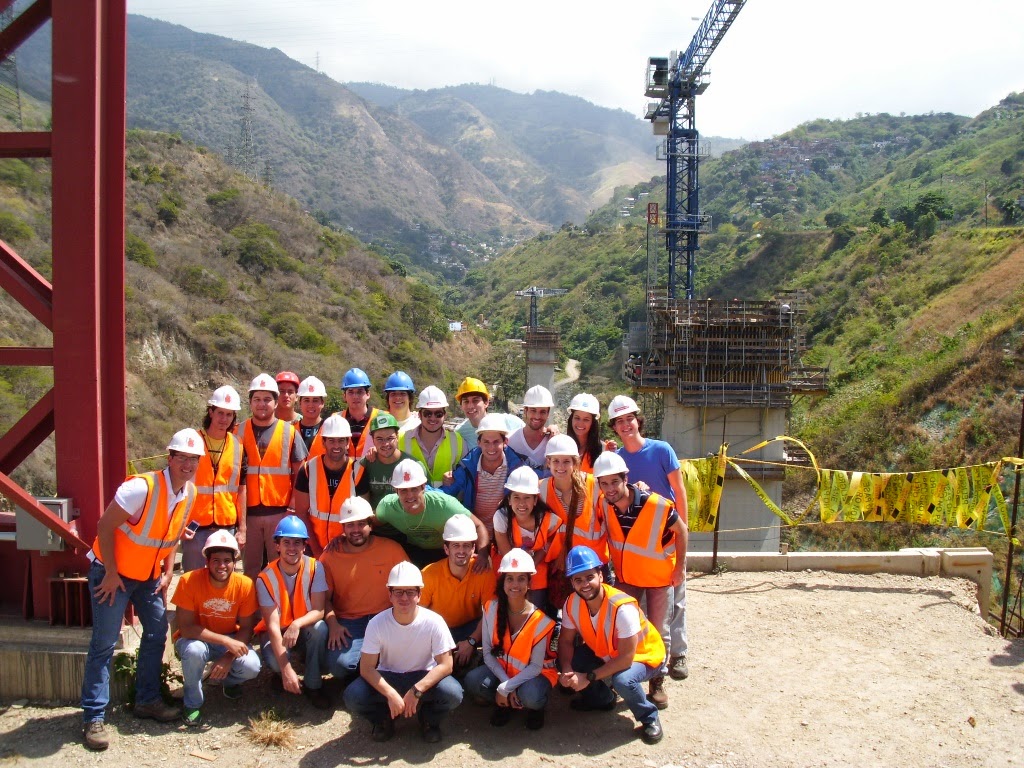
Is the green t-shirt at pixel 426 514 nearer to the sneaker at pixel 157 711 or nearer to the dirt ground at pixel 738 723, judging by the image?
the dirt ground at pixel 738 723

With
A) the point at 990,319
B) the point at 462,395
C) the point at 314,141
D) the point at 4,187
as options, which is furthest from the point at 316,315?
the point at 314,141

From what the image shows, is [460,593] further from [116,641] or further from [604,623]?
[116,641]

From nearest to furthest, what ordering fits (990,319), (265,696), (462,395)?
(265,696) → (462,395) → (990,319)

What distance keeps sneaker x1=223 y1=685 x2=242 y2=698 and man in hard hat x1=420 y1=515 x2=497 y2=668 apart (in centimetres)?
120

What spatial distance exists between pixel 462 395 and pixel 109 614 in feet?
8.09

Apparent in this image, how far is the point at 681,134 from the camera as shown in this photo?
37969 mm

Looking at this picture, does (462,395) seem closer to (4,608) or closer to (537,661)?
(537,661)

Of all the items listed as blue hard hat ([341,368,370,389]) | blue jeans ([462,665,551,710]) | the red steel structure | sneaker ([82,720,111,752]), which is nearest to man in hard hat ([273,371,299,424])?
blue hard hat ([341,368,370,389])

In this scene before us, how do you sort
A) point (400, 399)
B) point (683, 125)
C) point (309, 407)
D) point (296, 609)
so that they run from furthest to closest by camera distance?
point (683, 125) → point (309, 407) → point (400, 399) → point (296, 609)

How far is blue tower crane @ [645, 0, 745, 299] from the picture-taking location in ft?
120

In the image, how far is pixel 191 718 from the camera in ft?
15.0

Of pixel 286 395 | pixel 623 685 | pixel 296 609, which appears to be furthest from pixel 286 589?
pixel 623 685

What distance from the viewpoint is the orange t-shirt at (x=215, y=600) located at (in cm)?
467

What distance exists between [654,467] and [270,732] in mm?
2641
